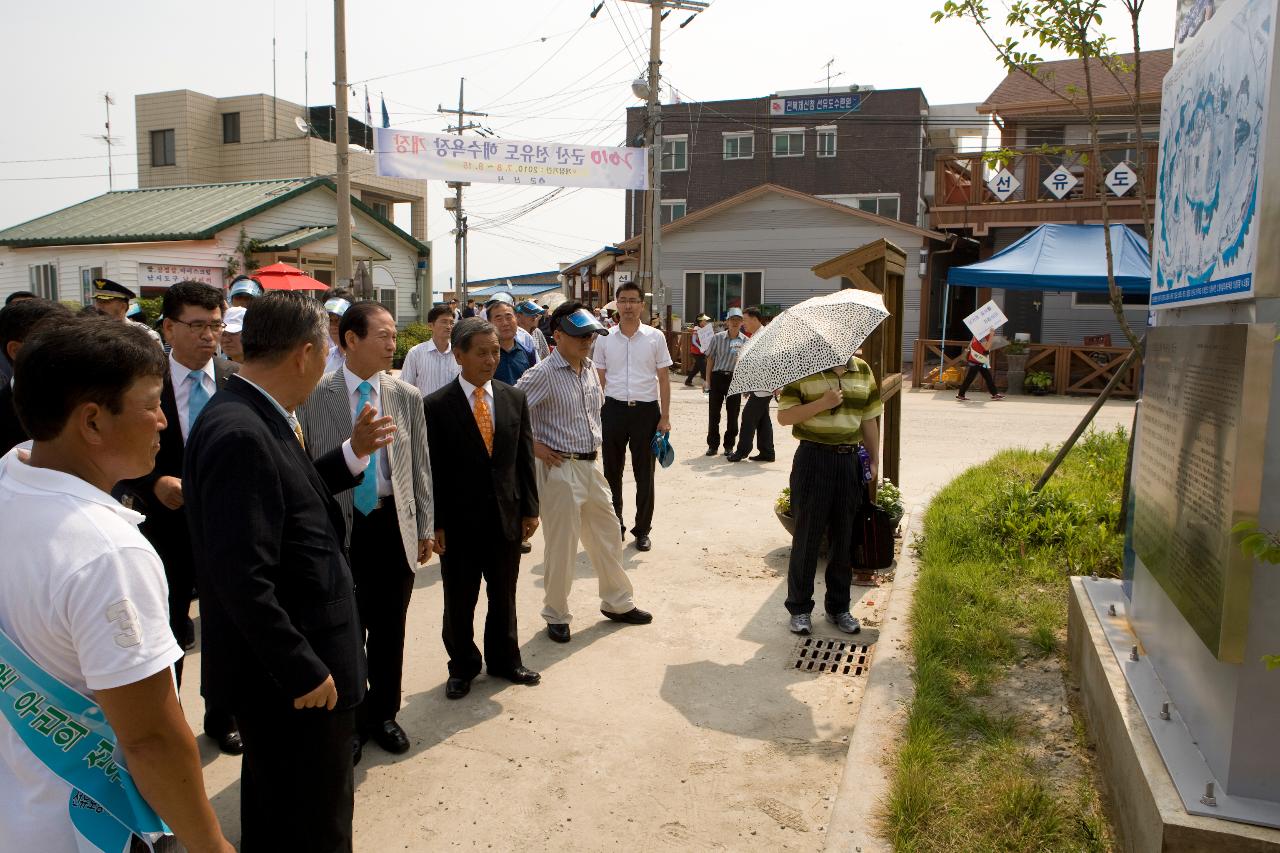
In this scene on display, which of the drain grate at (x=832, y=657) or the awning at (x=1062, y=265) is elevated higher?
the awning at (x=1062, y=265)

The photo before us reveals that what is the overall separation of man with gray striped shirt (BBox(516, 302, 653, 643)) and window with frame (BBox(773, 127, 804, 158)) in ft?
106

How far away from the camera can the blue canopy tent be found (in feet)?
55.7

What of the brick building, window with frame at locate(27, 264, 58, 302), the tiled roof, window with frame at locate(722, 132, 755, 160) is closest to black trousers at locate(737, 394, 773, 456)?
the tiled roof

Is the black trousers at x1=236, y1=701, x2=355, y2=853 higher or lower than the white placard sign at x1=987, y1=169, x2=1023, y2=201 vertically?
lower

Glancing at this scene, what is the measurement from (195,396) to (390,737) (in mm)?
1955

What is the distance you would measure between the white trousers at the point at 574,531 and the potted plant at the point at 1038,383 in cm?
1518

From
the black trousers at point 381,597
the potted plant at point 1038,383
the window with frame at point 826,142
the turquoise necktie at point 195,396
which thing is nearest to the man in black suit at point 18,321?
the turquoise necktie at point 195,396

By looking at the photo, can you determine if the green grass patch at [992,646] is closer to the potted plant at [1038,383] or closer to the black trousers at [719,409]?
the black trousers at [719,409]

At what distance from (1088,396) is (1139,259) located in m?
2.82

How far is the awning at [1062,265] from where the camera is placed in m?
17.0

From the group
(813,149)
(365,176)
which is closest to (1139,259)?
(813,149)

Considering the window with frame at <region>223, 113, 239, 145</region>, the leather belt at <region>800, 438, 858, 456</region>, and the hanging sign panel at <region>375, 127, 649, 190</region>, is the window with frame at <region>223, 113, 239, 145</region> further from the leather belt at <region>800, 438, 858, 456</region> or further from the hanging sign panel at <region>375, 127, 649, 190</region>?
the leather belt at <region>800, 438, 858, 456</region>

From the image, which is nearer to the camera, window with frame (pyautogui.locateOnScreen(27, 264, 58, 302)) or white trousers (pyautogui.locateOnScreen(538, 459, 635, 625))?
white trousers (pyautogui.locateOnScreen(538, 459, 635, 625))

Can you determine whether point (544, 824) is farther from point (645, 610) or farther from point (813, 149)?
point (813, 149)
